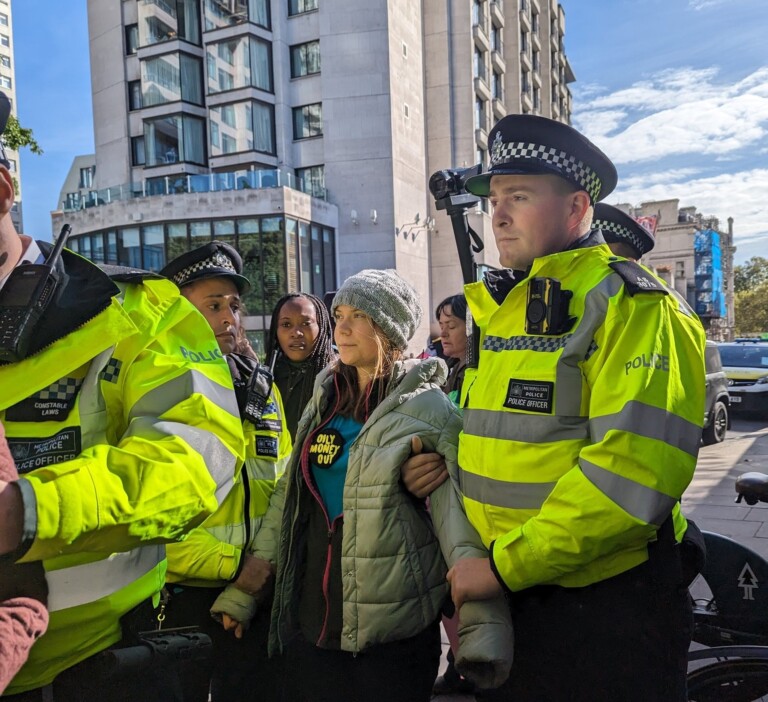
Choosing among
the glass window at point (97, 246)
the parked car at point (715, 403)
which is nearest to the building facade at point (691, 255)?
the glass window at point (97, 246)

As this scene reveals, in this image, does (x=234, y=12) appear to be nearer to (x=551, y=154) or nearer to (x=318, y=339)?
(x=318, y=339)

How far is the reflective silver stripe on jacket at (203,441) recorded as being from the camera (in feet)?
4.20

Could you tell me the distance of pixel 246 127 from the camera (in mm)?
27875

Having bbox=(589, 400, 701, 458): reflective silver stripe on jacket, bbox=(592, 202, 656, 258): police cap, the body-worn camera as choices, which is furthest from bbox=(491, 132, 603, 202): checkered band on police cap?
bbox=(592, 202, 656, 258): police cap

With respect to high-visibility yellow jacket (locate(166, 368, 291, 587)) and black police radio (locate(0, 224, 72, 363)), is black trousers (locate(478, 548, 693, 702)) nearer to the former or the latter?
high-visibility yellow jacket (locate(166, 368, 291, 587))

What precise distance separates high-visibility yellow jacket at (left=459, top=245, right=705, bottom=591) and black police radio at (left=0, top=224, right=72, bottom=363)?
3.72 feet

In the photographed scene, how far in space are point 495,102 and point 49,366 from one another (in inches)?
1506

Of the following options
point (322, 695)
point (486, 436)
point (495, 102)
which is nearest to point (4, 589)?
point (486, 436)

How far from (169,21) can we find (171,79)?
106 inches

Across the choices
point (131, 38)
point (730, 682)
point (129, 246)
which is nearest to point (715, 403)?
point (730, 682)

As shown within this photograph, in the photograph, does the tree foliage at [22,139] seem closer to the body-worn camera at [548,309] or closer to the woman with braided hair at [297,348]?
the woman with braided hair at [297,348]

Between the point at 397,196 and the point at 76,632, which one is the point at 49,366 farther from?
the point at 397,196

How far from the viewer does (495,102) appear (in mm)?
36125

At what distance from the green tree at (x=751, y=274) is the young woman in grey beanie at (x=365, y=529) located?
96.1m
